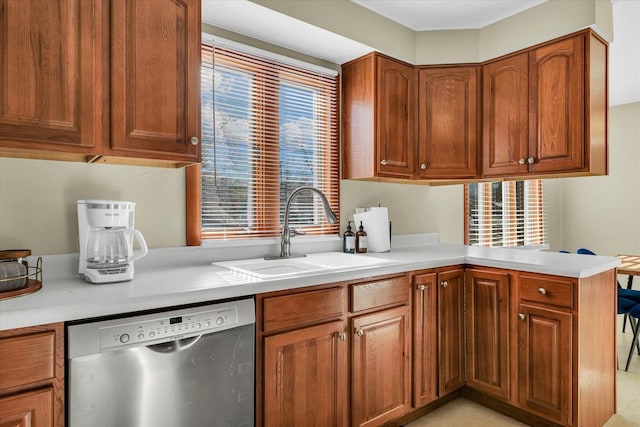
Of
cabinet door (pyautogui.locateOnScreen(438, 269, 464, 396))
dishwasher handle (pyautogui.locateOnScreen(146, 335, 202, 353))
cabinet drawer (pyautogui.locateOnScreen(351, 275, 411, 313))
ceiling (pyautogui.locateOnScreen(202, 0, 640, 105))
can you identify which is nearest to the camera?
dishwasher handle (pyautogui.locateOnScreen(146, 335, 202, 353))

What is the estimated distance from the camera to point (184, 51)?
1.69 meters

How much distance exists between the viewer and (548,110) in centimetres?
242

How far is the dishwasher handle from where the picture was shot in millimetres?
1305

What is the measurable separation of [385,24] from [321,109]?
0.68 m

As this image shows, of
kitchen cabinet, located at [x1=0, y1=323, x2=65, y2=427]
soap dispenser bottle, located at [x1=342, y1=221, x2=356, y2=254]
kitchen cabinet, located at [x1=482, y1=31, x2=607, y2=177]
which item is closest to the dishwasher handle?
kitchen cabinet, located at [x1=0, y1=323, x2=65, y2=427]

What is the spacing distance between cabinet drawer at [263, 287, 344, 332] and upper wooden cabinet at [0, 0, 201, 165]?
0.73 metres

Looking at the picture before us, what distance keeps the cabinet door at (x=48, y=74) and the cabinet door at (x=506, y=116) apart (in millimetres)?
2345

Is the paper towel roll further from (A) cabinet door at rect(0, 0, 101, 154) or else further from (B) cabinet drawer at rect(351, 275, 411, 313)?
(A) cabinet door at rect(0, 0, 101, 154)

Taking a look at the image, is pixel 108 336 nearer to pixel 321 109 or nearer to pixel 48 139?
pixel 48 139

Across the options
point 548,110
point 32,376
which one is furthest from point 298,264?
point 548,110

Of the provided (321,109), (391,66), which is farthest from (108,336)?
(391,66)

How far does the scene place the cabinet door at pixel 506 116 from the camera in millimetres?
2539

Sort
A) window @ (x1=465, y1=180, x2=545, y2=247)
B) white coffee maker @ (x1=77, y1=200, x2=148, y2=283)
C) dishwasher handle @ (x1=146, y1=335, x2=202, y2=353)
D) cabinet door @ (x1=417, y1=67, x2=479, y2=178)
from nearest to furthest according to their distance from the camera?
dishwasher handle @ (x1=146, y1=335, x2=202, y2=353), white coffee maker @ (x1=77, y1=200, x2=148, y2=283), cabinet door @ (x1=417, y1=67, x2=479, y2=178), window @ (x1=465, y1=180, x2=545, y2=247)

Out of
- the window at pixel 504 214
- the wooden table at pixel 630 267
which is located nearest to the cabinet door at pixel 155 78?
the window at pixel 504 214
